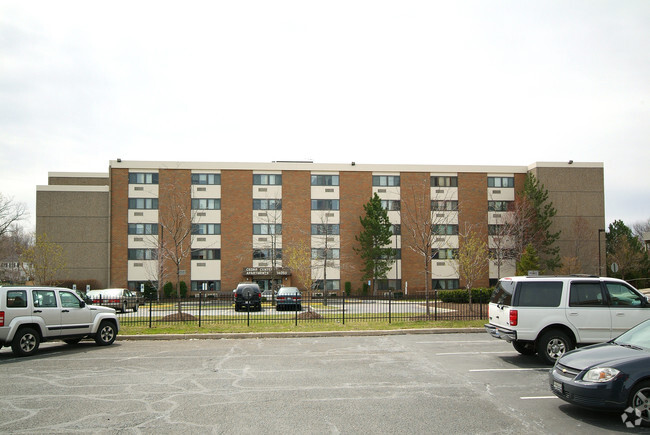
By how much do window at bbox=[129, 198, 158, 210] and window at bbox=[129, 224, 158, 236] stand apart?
71.5 inches

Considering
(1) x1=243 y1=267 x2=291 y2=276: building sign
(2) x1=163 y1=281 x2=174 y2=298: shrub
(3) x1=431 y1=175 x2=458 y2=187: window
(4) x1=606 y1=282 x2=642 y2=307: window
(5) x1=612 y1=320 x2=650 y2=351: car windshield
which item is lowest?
(2) x1=163 y1=281 x2=174 y2=298: shrub

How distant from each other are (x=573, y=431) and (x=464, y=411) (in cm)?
164

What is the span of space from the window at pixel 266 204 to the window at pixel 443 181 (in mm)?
17024

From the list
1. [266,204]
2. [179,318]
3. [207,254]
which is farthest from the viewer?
[266,204]

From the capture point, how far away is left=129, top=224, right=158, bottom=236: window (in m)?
53.5

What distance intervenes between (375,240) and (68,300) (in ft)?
131

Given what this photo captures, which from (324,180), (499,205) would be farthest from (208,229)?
(499,205)

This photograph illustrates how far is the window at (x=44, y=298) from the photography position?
14.2 meters

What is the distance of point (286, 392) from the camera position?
9.58m

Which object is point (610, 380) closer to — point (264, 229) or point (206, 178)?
point (264, 229)

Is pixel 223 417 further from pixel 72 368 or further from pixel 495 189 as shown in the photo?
pixel 495 189

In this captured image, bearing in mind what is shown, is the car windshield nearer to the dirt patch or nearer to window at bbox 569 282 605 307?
window at bbox 569 282 605 307

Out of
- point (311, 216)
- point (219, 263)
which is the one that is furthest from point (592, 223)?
point (219, 263)

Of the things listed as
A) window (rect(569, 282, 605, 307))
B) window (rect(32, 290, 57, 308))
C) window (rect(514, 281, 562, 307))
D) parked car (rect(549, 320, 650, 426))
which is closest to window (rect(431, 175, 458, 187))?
window (rect(569, 282, 605, 307))
